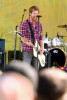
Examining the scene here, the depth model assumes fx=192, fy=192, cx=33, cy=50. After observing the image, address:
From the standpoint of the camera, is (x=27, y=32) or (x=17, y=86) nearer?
(x=17, y=86)

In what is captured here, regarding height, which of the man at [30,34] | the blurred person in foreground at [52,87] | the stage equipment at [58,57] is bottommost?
the stage equipment at [58,57]

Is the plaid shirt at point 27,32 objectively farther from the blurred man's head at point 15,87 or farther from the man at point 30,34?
the blurred man's head at point 15,87

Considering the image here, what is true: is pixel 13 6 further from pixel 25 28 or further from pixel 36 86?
pixel 36 86

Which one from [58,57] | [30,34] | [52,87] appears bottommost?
[58,57]

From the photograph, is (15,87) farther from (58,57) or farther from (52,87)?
(58,57)

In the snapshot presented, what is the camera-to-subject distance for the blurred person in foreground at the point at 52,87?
0.99ft

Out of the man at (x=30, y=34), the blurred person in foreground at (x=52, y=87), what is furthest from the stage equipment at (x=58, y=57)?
the blurred person in foreground at (x=52, y=87)

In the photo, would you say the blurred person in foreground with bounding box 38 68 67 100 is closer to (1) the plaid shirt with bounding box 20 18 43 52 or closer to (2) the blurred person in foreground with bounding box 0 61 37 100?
(2) the blurred person in foreground with bounding box 0 61 37 100

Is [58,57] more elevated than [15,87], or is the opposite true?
[15,87]

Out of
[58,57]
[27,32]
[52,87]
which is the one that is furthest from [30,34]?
[52,87]

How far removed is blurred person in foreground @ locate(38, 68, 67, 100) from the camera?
30 cm

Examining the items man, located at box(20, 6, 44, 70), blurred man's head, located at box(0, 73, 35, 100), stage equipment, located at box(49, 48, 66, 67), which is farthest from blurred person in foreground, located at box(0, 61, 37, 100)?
stage equipment, located at box(49, 48, 66, 67)

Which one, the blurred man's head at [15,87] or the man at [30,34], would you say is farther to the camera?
the man at [30,34]

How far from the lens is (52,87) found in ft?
0.98
